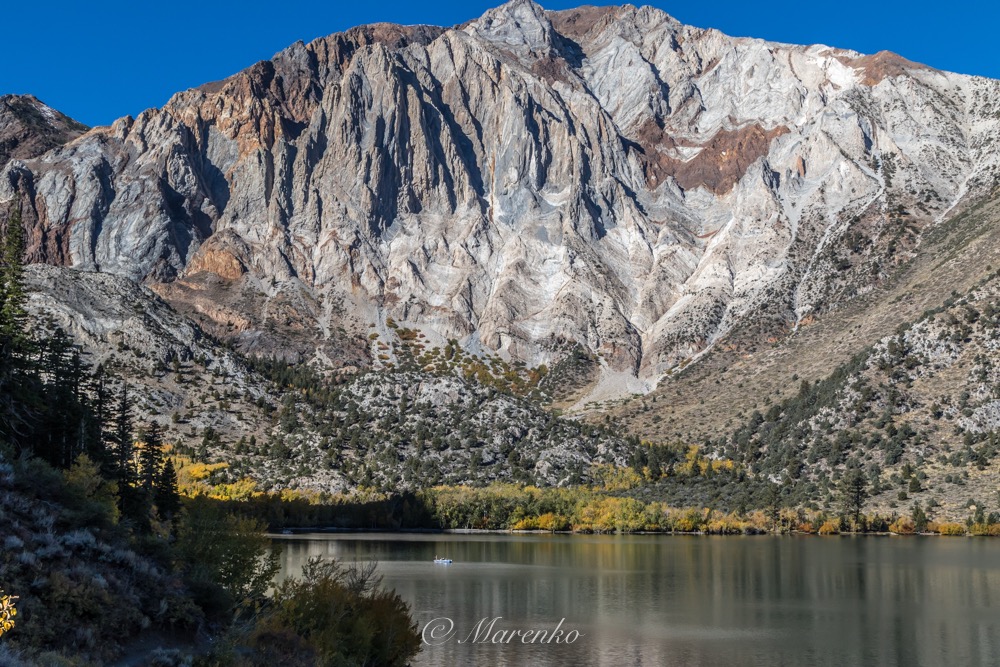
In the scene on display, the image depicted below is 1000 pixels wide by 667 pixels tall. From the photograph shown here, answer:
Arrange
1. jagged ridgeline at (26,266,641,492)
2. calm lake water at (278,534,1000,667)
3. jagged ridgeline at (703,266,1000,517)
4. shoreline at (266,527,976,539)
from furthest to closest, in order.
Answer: jagged ridgeline at (26,266,641,492) → shoreline at (266,527,976,539) → jagged ridgeline at (703,266,1000,517) → calm lake water at (278,534,1000,667)

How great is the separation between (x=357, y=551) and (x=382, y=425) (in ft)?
212

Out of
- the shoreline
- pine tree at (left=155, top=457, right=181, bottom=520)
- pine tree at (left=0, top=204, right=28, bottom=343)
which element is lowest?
the shoreline

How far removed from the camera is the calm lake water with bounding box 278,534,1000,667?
4919 cm

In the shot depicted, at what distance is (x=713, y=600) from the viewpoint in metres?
67.2

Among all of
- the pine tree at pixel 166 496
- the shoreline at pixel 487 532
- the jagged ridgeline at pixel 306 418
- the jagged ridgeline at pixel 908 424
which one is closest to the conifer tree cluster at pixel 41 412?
the pine tree at pixel 166 496

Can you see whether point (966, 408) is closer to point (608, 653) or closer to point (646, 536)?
point (646, 536)

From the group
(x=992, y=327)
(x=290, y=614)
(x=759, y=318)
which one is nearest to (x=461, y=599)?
(x=290, y=614)

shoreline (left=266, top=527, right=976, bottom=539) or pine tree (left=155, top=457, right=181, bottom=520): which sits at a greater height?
pine tree (left=155, top=457, right=181, bottom=520)

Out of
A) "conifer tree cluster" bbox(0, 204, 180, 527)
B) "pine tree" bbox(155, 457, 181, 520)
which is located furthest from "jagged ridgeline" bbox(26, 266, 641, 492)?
"conifer tree cluster" bbox(0, 204, 180, 527)

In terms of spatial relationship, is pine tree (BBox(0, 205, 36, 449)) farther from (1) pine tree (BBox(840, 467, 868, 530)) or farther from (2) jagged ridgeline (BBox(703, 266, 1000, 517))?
(2) jagged ridgeline (BBox(703, 266, 1000, 517))

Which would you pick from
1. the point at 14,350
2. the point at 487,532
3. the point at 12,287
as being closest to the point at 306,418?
the point at 487,532

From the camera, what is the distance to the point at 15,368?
61281 mm
